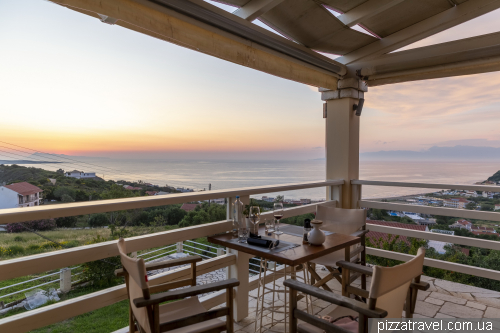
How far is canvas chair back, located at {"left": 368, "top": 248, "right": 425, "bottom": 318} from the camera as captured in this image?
132 centimetres

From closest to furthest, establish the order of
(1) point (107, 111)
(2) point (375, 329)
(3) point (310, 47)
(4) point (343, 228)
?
1. (2) point (375, 329)
2. (4) point (343, 228)
3. (3) point (310, 47)
4. (1) point (107, 111)

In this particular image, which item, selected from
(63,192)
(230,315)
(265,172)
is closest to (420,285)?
(230,315)

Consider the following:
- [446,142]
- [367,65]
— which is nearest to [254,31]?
[367,65]

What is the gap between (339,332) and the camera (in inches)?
57.0

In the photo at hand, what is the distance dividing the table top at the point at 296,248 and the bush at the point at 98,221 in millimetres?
867

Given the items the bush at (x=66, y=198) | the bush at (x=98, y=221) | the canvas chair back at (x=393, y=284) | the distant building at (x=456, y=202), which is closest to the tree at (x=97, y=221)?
the bush at (x=98, y=221)

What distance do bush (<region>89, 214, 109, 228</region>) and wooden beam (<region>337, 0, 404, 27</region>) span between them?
3.15 meters

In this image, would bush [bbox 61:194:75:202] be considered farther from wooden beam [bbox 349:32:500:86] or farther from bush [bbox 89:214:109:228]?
wooden beam [bbox 349:32:500:86]

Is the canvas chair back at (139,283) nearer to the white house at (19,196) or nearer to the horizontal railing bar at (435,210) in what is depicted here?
the white house at (19,196)

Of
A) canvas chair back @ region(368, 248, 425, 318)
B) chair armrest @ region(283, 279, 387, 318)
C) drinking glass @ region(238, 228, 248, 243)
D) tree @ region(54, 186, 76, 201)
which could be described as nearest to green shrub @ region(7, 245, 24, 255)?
tree @ region(54, 186, 76, 201)

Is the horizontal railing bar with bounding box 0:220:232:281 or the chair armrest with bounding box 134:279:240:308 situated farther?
the horizontal railing bar with bounding box 0:220:232:281

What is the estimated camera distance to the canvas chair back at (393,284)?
132 cm

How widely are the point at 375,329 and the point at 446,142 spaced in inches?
190

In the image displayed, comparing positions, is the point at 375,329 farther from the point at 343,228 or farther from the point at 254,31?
the point at 254,31
